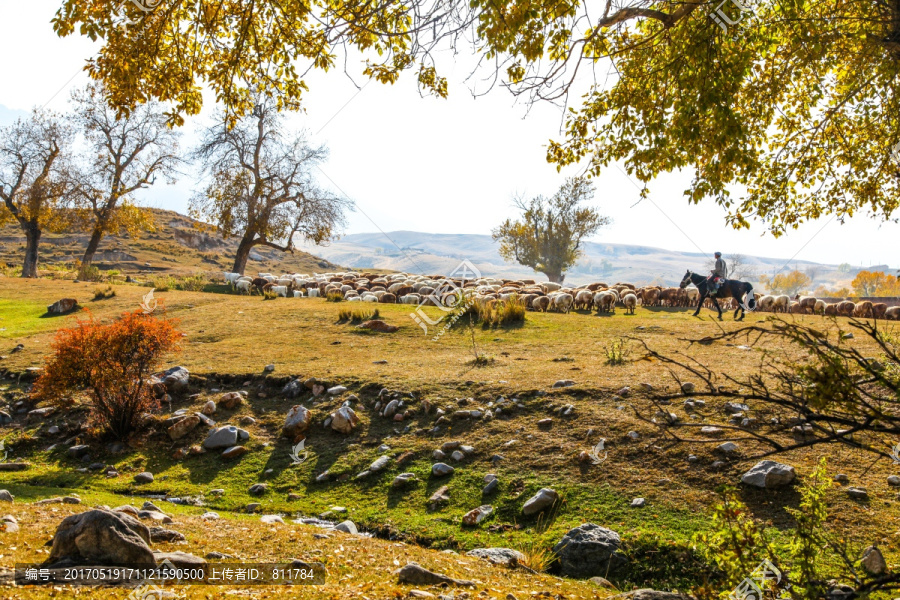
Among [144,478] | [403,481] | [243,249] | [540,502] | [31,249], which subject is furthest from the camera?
[243,249]

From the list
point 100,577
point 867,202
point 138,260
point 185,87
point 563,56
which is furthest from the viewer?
point 138,260

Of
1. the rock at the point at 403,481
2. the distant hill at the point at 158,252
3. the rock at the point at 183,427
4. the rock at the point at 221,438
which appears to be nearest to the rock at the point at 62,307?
the rock at the point at 183,427

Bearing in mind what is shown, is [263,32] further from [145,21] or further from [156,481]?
[156,481]

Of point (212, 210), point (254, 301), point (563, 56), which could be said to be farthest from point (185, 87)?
point (212, 210)

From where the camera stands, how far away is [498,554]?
4.46 m

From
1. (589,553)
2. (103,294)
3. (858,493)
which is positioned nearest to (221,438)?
(589,553)

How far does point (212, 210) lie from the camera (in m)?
31.0

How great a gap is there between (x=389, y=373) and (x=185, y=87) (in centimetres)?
519

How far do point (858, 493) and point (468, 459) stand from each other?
3771mm

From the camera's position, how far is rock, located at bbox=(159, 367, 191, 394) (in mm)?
9148

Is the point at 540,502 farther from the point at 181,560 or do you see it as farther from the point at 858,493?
the point at 181,560

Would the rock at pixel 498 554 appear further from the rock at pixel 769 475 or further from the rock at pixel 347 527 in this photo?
the rock at pixel 769 475

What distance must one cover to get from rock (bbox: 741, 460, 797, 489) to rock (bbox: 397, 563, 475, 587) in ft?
10.3

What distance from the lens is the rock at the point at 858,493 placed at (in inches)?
185
